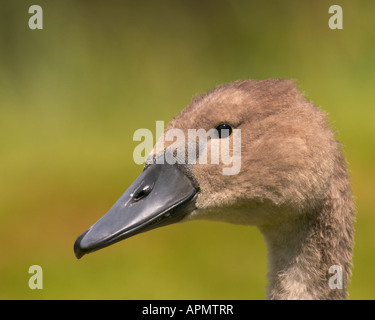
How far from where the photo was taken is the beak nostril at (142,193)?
236cm

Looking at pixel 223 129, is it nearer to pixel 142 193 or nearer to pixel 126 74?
pixel 142 193

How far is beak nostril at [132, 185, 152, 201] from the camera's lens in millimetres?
2363

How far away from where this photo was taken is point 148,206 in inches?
91.9

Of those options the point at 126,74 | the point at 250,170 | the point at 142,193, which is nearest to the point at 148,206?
the point at 142,193

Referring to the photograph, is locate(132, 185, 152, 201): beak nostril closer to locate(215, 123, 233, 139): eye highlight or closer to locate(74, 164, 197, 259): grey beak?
locate(74, 164, 197, 259): grey beak

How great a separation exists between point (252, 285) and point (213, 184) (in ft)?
11.2

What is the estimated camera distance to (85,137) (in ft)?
28.4
